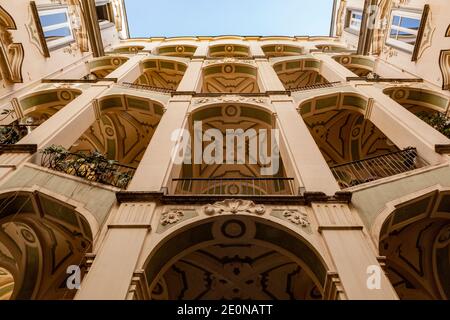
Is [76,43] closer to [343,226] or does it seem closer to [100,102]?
[100,102]

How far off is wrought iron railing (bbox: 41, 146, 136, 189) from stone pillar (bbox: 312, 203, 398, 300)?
458 centimetres

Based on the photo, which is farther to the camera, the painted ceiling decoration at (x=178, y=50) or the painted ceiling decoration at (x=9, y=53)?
the painted ceiling decoration at (x=178, y=50)

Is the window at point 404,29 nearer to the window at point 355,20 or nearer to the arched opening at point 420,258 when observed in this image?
the window at point 355,20

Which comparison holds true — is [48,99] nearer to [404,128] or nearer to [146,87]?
[146,87]

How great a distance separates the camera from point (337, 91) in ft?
39.2

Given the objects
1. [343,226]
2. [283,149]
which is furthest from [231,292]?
[283,149]

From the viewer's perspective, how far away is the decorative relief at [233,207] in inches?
238

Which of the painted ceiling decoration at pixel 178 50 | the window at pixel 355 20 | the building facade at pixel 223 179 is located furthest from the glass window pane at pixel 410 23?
the painted ceiling decoration at pixel 178 50

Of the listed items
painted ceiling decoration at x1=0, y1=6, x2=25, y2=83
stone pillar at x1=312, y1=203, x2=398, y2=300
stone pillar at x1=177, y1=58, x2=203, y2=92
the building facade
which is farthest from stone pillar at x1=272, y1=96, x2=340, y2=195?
painted ceiling decoration at x1=0, y1=6, x2=25, y2=83

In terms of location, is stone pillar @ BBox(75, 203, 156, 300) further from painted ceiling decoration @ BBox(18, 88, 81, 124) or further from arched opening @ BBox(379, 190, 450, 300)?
painted ceiling decoration @ BBox(18, 88, 81, 124)

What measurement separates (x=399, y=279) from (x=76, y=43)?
61.0ft

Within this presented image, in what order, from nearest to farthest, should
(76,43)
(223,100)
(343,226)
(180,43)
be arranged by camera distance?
(343,226)
(223,100)
(76,43)
(180,43)

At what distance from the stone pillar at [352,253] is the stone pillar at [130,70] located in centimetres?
1072

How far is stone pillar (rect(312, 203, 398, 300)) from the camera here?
4.55 m
